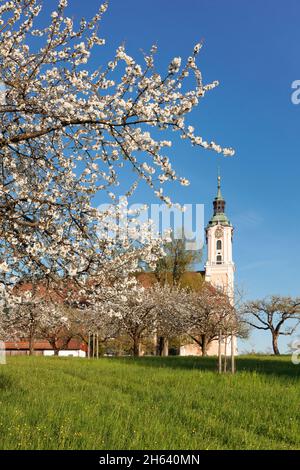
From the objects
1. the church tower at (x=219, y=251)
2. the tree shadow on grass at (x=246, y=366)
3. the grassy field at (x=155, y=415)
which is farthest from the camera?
the church tower at (x=219, y=251)

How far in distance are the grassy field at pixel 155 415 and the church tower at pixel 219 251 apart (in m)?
76.2

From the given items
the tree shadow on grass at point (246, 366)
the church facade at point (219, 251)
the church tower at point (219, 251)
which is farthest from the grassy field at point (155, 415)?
the church tower at point (219, 251)

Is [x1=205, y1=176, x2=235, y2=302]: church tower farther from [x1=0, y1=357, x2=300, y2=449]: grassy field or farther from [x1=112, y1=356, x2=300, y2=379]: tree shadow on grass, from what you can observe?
[x1=0, y1=357, x2=300, y2=449]: grassy field

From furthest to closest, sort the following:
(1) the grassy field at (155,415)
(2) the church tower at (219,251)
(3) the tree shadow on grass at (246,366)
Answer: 1. (2) the church tower at (219,251)
2. (3) the tree shadow on grass at (246,366)
3. (1) the grassy field at (155,415)

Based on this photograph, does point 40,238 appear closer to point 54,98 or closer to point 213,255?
point 54,98

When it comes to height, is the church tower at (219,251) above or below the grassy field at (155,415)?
above

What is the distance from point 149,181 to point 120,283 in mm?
2768

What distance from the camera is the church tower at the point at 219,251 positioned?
92.1m

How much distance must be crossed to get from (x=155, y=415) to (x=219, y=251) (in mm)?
86079

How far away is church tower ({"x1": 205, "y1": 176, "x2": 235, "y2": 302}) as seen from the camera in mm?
92062

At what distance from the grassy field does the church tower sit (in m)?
76.2

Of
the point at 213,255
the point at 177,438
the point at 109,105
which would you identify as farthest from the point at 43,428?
the point at 213,255

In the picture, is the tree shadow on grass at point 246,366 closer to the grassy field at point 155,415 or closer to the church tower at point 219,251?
the grassy field at point 155,415

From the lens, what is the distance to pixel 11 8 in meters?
8.01
